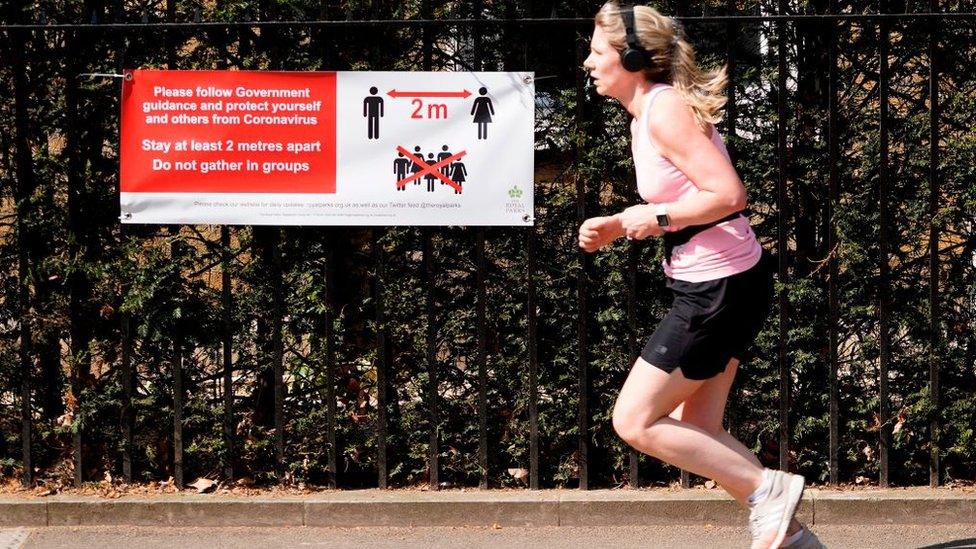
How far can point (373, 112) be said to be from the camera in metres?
5.37

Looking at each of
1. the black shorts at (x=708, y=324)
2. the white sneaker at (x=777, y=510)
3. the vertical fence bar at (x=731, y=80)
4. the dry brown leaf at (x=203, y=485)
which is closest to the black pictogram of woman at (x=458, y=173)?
the vertical fence bar at (x=731, y=80)

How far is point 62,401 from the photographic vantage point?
5.68 meters

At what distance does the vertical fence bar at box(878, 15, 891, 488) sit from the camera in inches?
211

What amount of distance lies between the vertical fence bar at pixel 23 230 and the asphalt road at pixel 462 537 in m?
0.42

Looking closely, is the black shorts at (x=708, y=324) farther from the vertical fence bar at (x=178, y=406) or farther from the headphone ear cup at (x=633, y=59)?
the vertical fence bar at (x=178, y=406)

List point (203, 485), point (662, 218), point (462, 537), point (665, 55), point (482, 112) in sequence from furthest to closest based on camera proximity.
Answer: point (203, 485), point (482, 112), point (462, 537), point (665, 55), point (662, 218)

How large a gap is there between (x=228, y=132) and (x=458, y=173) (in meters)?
0.97

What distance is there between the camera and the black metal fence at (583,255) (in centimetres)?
542

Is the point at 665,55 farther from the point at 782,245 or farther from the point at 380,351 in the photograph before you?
the point at 380,351

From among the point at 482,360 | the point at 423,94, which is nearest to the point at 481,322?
the point at 482,360

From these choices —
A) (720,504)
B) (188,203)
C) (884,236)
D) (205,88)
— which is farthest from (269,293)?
(884,236)

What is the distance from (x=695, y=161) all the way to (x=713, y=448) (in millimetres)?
925

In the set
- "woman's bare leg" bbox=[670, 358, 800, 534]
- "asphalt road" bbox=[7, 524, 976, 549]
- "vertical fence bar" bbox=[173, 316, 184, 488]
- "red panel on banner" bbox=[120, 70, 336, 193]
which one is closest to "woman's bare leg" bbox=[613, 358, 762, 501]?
"woman's bare leg" bbox=[670, 358, 800, 534]

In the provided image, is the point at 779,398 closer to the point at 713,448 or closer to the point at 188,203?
the point at 713,448
